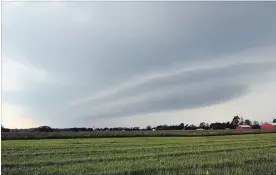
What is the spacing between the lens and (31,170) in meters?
14.1

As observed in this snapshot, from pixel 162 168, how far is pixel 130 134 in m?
49.7

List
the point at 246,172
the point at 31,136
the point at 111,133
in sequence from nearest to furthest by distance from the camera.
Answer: the point at 246,172 → the point at 31,136 → the point at 111,133

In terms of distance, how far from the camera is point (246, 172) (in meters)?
12.7

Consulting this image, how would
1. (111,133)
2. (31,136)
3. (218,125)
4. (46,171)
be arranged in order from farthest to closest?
(218,125) → (111,133) → (31,136) → (46,171)

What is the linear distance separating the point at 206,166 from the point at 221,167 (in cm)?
52

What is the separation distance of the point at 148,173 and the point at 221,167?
3.07 meters

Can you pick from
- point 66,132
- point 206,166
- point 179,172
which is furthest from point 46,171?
point 66,132

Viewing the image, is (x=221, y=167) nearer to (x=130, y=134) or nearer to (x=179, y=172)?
(x=179, y=172)

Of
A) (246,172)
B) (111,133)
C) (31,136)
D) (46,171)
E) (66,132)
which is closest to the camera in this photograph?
(246,172)

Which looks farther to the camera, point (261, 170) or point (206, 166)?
point (206, 166)

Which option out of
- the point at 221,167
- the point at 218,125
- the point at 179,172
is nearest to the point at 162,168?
the point at 179,172

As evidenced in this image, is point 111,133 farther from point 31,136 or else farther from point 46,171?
point 46,171

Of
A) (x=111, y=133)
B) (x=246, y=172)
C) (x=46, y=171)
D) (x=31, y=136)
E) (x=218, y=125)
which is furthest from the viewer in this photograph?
(x=218, y=125)

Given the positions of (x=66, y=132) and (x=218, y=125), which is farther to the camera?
(x=218, y=125)
